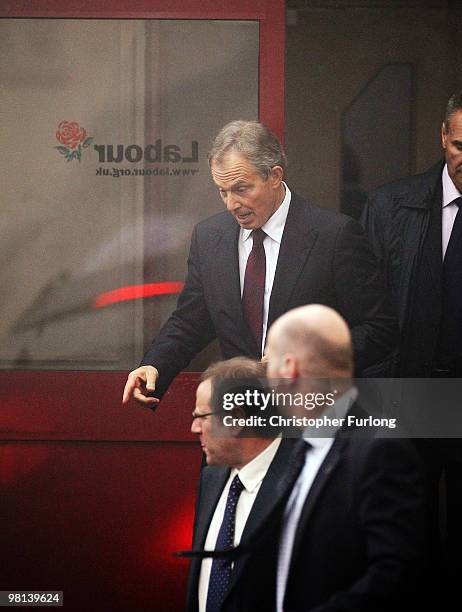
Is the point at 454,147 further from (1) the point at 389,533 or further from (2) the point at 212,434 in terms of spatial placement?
(1) the point at 389,533

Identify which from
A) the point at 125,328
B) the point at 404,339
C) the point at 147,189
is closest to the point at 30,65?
the point at 147,189

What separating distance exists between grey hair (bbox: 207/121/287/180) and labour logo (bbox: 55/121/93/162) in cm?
39

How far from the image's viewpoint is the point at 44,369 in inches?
132

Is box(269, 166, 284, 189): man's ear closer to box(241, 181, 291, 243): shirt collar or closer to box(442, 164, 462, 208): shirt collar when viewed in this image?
box(241, 181, 291, 243): shirt collar

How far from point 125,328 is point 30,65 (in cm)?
84

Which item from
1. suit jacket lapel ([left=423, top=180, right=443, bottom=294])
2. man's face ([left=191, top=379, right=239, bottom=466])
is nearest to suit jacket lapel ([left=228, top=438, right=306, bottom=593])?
man's face ([left=191, top=379, right=239, bottom=466])

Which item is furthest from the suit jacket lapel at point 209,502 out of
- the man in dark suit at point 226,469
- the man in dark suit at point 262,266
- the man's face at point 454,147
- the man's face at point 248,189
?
the man's face at point 454,147

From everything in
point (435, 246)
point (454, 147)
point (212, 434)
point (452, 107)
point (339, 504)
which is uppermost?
point (452, 107)

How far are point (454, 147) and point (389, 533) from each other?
4.80 ft

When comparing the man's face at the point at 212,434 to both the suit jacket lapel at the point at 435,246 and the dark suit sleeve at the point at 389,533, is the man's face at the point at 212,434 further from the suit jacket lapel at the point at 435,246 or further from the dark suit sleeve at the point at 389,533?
the suit jacket lapel at the point at 435,246

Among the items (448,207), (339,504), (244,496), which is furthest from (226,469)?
(448,207)

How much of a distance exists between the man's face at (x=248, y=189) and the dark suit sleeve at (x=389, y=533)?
1.22 m

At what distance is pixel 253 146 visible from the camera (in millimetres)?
3201

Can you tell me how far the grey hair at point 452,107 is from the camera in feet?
10.5
